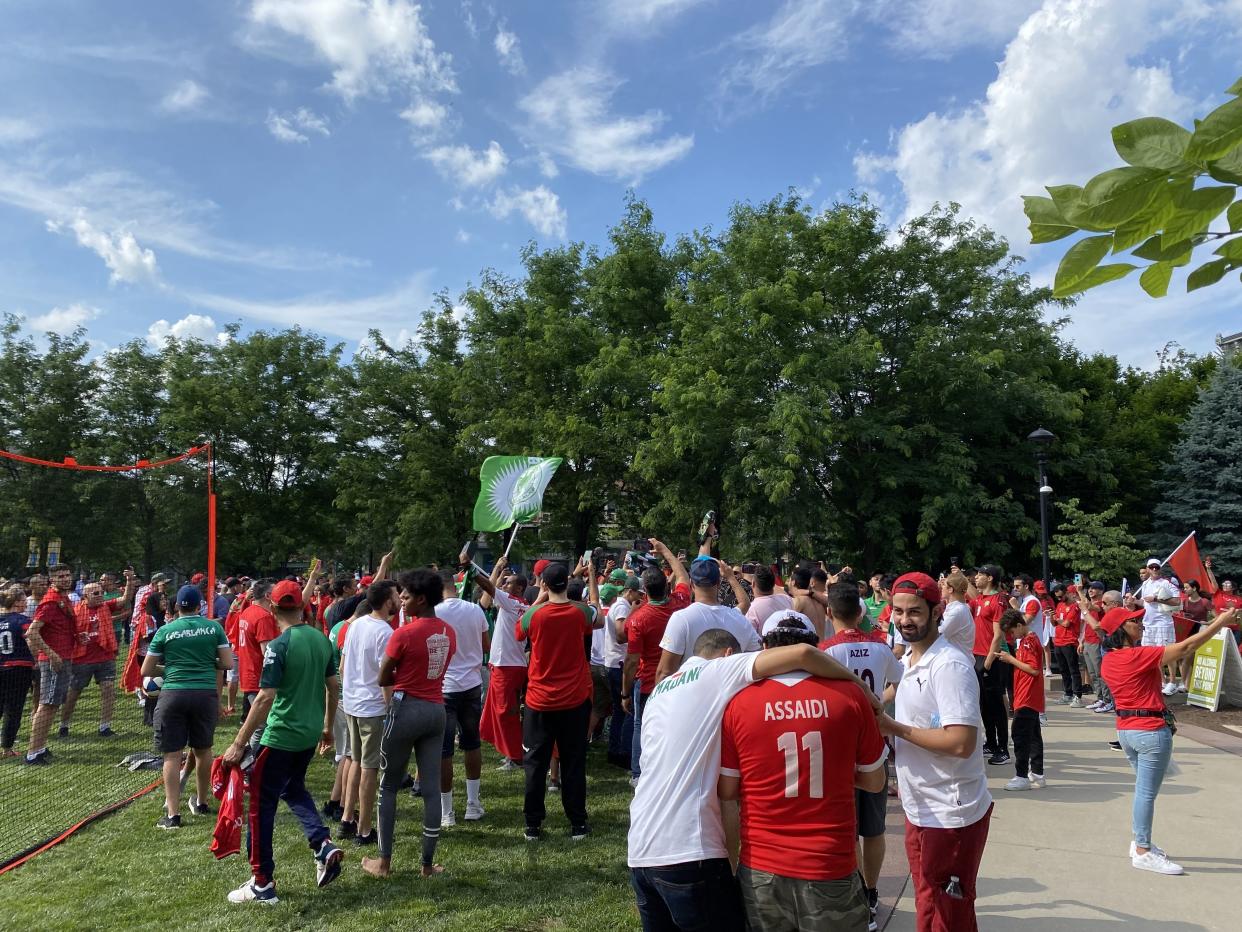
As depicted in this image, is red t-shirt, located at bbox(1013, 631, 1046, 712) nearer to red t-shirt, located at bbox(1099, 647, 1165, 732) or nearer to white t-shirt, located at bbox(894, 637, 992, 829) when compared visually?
red t-shirt, located at bbox(1099, 647, 1165, 732)

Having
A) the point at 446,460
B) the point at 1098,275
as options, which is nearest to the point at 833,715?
the point at 1098,275

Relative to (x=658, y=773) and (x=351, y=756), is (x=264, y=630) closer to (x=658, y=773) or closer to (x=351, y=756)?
(x=351, y=756)

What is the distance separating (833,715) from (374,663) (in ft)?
13.4

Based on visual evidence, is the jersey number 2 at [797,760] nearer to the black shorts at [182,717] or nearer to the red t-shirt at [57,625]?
the black shorts at [182,717]

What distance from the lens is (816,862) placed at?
2787mm

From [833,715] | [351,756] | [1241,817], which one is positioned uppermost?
[833,715]

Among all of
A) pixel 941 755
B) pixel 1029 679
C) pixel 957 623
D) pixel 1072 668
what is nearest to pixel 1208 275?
pixel 941 755

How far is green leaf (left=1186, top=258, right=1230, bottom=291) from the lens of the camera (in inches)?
65.3

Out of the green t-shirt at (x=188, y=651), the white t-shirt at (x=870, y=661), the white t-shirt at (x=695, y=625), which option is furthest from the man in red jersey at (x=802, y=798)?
the green t-shirt at (x=188, y=651)

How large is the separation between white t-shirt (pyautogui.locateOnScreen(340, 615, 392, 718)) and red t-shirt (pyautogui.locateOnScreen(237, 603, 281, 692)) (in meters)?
2.19

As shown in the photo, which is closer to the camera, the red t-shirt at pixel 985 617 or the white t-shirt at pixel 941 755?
the white t-shirt at pixel 941 755

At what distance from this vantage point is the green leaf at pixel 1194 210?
1.40 meters

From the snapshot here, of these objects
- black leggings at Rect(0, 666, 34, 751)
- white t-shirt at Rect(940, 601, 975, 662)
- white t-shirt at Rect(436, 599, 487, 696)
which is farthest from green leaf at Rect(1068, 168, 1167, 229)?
black leggings at Rect(0, 666, 34, 751)

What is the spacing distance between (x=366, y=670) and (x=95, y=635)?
249 inches
